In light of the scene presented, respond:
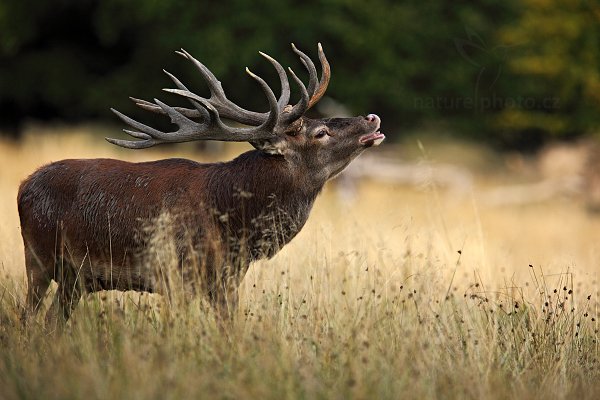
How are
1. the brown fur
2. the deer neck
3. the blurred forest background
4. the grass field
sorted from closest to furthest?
the grass field < the brown fur < the deer neck < the blurred forest background

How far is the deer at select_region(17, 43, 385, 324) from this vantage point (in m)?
6.22

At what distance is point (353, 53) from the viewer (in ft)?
57.2

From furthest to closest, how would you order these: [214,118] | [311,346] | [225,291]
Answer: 1. [214,118]
2. [225,291]
3. [311,346]

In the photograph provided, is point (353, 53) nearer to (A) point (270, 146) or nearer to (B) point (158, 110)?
(A) point (270, 146)

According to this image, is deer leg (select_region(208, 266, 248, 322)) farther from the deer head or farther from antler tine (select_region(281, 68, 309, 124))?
antler tine (select_region(281, 68, 309, 124))

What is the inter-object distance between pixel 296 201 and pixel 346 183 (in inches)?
420

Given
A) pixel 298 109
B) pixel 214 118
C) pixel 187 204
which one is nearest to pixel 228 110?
pixel 214 118

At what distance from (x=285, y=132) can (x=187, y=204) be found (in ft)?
2.84

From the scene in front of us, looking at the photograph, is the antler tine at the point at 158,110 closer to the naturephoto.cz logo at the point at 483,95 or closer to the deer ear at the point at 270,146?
the deer ear at the point at 270,146

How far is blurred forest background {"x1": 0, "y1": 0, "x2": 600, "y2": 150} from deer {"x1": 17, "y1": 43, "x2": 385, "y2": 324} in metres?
9.52

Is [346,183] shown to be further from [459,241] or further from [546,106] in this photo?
[459,241]

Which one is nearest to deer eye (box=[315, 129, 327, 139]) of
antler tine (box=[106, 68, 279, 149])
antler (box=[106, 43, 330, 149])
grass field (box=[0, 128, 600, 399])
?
antler (box=[106, 43, 330, 149])

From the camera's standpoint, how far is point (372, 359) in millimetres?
4938

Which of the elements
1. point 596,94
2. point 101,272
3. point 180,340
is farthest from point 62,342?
point 596,94
